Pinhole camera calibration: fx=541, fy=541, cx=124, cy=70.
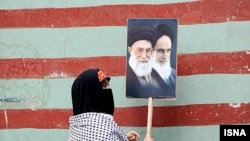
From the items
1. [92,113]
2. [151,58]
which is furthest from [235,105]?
[92,113]

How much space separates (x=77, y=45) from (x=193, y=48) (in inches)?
35.6

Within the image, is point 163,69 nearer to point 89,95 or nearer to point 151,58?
point 151,58

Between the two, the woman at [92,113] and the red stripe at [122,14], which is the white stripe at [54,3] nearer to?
the red stripe at [122,14]

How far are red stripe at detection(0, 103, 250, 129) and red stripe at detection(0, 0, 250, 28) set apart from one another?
659 millimetres

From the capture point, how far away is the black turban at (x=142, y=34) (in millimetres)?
3766

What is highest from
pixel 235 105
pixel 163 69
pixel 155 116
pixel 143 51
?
pixel 143 51

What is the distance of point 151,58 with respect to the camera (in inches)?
147

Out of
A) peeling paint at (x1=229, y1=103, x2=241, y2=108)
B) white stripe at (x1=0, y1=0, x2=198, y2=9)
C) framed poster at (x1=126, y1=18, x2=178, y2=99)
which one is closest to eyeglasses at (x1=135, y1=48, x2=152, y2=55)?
framed poster at (x1=126, y1=18, x2=178, y2=99)

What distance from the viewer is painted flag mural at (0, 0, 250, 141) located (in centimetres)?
399

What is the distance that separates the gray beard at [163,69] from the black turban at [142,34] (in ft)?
0.49

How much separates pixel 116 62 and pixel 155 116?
0.51 metres

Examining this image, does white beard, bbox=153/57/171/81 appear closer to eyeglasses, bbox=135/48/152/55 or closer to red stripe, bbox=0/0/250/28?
eyeglasses, bbox=135/48/152/55

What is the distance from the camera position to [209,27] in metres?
4.04

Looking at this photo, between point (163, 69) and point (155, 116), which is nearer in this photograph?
point (163, 69)
